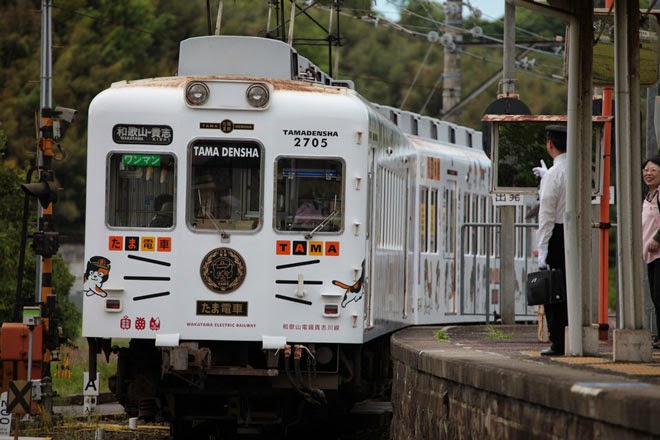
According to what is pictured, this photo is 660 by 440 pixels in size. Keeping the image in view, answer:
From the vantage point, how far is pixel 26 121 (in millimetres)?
46875

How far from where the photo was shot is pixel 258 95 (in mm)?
13664

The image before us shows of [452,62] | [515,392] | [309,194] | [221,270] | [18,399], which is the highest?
[452,62]

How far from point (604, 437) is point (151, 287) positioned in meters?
7.11

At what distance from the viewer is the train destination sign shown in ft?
44.7

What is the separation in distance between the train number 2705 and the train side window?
1.07 metres

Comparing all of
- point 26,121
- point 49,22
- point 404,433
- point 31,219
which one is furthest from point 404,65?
point 404,433

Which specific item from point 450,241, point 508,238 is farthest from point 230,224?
point 450,241

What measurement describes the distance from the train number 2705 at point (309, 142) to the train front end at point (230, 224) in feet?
0.06

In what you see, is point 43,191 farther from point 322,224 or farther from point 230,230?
point 322,224

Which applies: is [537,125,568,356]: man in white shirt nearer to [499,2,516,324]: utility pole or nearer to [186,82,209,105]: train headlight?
[186,82,209,105]: train headlight

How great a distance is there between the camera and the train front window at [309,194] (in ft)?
44.6

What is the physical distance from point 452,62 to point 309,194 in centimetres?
1647

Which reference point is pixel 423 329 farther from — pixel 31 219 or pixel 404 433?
pixel 31 219

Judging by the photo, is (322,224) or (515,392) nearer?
(515,392)
